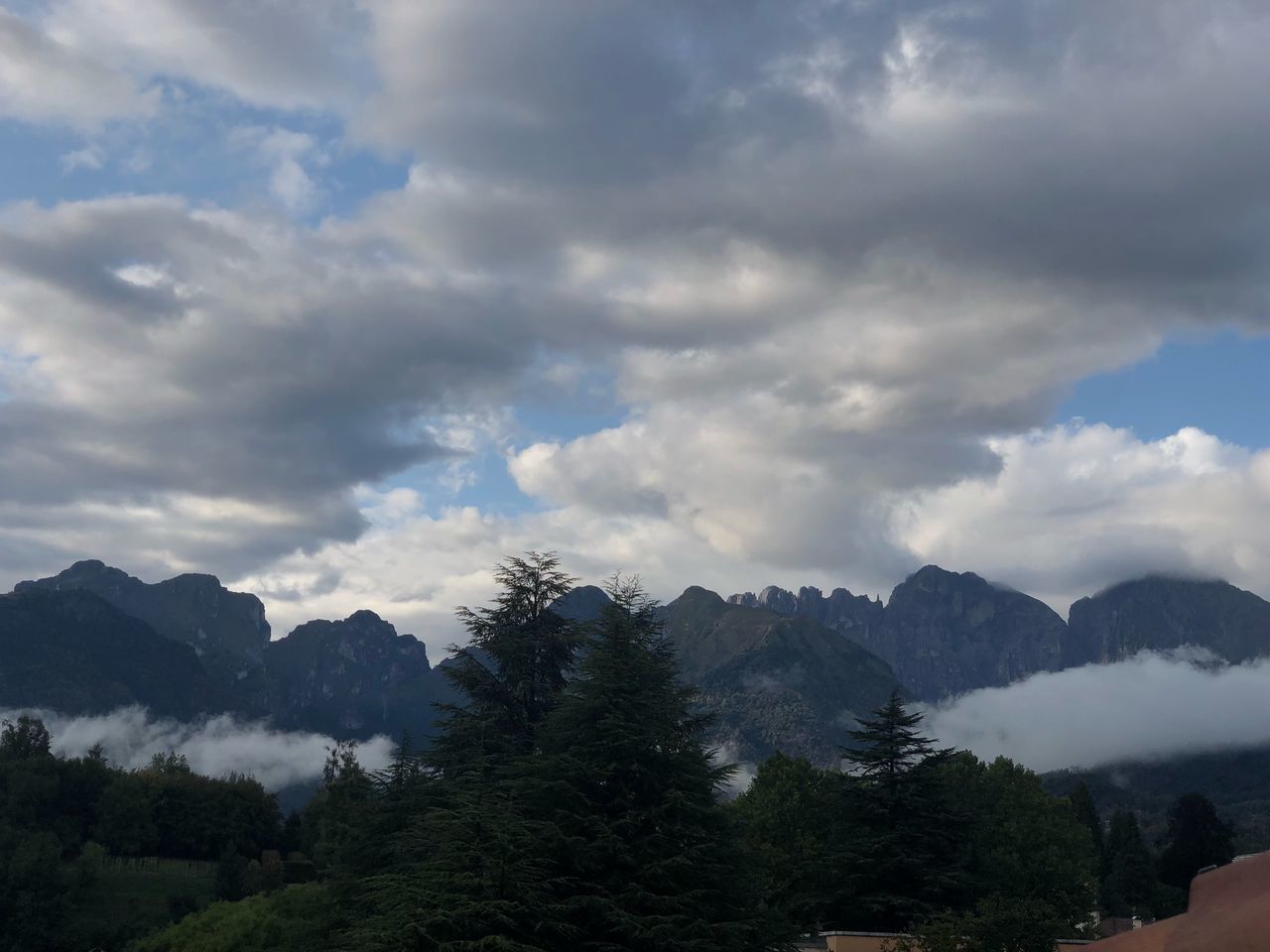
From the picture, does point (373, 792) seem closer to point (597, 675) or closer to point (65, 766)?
point (597, 675)


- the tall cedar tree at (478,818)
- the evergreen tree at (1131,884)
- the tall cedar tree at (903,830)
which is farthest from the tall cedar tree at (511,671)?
the evergreen tree at (1131,884)

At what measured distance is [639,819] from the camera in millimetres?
31406

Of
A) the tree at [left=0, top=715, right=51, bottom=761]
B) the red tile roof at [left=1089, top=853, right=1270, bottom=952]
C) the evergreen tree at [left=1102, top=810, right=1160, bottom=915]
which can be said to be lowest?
the evergreen tree at [left=1102, top=810, right=1160, bottom=915]

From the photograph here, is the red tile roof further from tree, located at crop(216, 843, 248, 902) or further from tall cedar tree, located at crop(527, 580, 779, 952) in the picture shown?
tree, located at crop(216, 843, 248, 902)

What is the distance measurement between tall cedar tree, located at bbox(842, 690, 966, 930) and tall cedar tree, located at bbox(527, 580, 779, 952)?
18117 millimetres

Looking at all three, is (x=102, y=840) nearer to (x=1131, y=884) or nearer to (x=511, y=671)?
(x=511, y=671)

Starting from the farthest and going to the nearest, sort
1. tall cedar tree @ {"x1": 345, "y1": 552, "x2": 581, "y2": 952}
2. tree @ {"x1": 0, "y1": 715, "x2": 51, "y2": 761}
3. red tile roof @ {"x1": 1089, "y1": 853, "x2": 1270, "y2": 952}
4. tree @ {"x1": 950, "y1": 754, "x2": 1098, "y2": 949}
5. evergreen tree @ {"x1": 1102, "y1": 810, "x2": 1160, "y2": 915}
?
tree @ {"x1": 0, "y1": 715, "x2": 51, "y2": 761} → evergreen tree @ {"x1": 1102, "y1": 810, "x2": 1160, "y2": 915} → tree @ {"x1": 950, "y1": 754, "x2": 1098, "y2": 949} → tall cedar tree @ {"x1": 345, "y1": 552, "x2": 581, "y2": 952} → red tile roof @ {"x1": 1089, "y1": 853, "x2": 1270, "y2": 952}

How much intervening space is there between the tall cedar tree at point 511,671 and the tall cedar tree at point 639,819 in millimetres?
5454

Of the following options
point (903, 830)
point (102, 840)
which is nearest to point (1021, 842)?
point (903, 830)

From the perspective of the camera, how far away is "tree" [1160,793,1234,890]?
109 m

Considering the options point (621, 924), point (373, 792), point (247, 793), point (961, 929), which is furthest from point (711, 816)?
point (247, 793)

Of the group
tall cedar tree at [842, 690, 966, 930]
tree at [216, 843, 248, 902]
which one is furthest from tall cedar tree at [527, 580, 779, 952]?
tree at [216, 843, 248, 902]

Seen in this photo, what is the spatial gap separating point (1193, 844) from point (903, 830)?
2951 inches

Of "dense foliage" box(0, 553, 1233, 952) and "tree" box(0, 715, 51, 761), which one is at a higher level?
"tree" box(0, 715, 51, 761)
